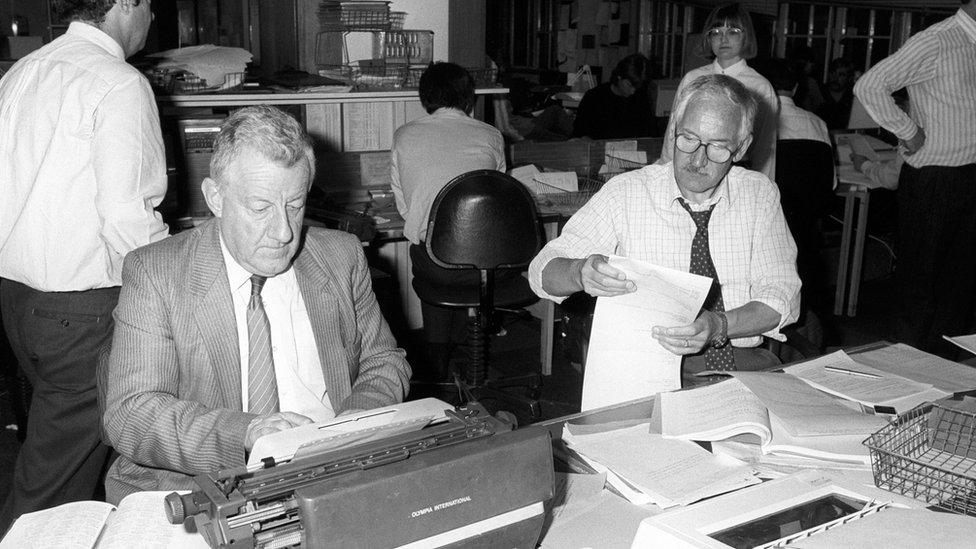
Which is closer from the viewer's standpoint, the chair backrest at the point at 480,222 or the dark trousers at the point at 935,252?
the chair backrest at the point at 480,222

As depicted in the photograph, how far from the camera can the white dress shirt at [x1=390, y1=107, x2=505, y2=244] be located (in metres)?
3.54

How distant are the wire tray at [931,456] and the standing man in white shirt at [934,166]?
2.44 m

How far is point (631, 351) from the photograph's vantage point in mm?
1825

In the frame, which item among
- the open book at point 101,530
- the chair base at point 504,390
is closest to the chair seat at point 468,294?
the chair base at point 504,390

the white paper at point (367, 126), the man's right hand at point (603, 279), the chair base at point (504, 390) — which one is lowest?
the chair base at point (504, 390)

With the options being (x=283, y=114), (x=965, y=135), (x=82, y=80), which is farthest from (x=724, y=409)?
(x=965, y=135)

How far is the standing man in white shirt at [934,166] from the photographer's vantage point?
350 centimetres

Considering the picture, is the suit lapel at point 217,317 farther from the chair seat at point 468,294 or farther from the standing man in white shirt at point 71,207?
the chair seat at point 468,294

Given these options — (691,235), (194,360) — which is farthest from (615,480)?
(691,235)

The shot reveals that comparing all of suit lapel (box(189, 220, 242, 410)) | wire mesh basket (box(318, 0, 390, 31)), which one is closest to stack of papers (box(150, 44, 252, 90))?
wire mesh basket (box(318, 0, 390, 31))

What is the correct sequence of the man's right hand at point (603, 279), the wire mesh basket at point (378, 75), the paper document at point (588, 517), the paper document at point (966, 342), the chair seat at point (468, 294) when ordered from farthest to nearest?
1. the wire mesh basket at point (378, 75)
2. the chair seat at point (468, 294)
3. the paper document at point (966, 342)
4. the man's right hand at point (603, 279)
5. the paper document at point (588, 517)

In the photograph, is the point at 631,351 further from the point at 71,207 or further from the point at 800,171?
the point at 800,171

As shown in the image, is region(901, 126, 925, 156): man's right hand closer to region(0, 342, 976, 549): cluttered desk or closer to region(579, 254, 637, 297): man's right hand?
region(0, 342, 976, 549): cluttered desk

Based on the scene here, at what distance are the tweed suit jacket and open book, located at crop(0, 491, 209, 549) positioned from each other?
8.5 inches
